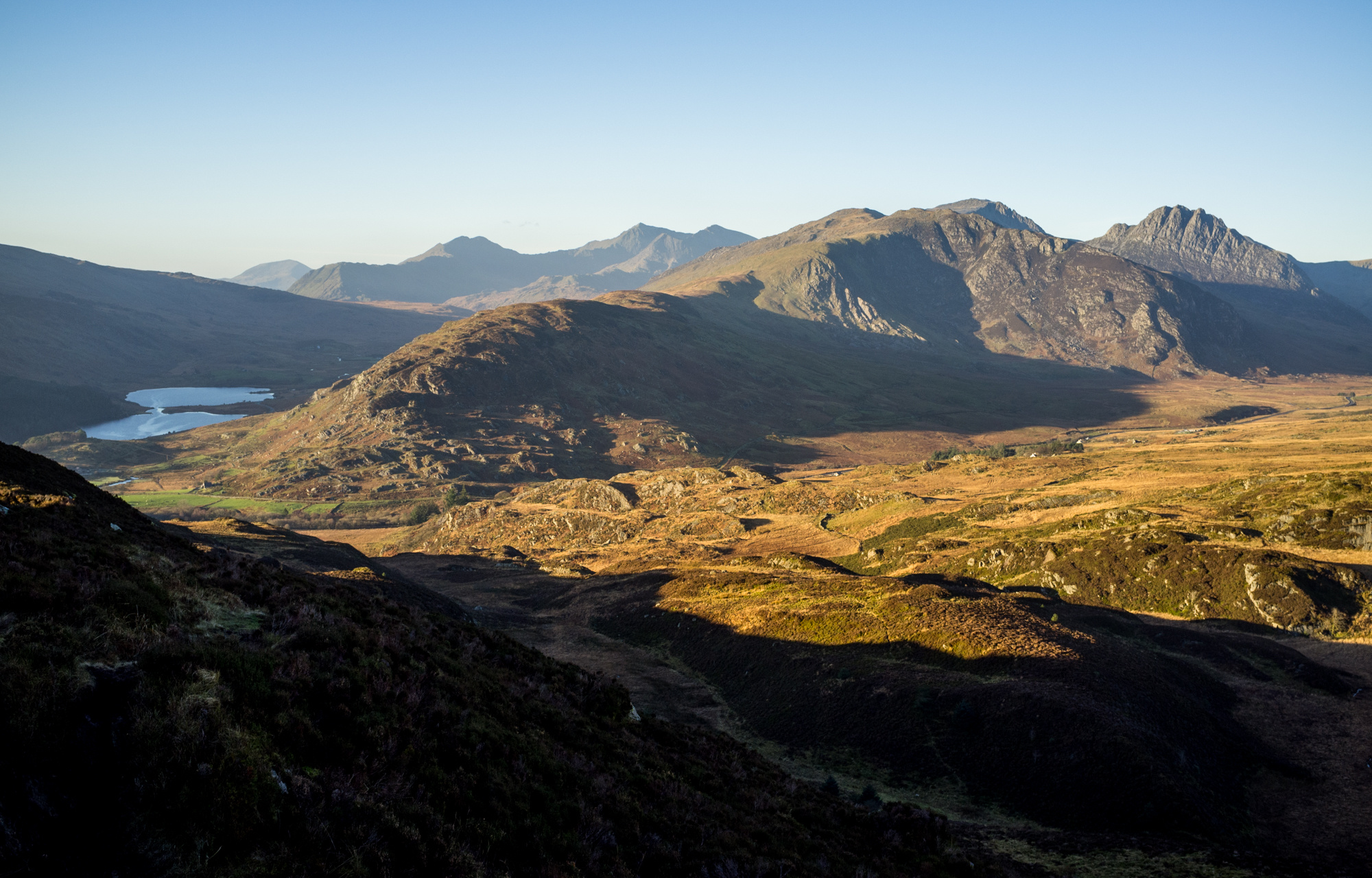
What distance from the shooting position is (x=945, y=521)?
78.7 meters

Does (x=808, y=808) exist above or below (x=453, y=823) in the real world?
below

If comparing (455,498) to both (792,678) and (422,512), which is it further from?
(792,678)

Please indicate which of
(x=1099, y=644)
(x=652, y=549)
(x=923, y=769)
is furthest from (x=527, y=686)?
(x=652, y=549)

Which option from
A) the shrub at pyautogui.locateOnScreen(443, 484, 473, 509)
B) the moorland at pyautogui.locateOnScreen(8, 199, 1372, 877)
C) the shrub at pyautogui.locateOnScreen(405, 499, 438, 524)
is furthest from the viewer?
the shrub at pyautogui.locateOnScreen(443, 484, 473, 509)

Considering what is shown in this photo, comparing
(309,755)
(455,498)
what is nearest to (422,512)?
(455,498)

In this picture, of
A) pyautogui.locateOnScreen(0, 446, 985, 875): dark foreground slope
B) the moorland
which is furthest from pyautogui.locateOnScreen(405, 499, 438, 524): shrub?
pyautogui.locateOnScreen(0, 446, 985, 875): dark foreground slope

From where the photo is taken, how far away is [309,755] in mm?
12438

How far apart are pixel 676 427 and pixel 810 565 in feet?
430

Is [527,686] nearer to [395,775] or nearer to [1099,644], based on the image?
[395,775]

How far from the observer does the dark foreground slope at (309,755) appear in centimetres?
974

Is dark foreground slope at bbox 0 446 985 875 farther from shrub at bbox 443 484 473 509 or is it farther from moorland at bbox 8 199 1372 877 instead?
shrub at bbox 443 484 473 509

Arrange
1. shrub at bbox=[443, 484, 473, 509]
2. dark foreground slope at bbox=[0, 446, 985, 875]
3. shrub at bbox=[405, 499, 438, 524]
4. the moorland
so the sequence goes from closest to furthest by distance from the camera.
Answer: dark foreground slope at bbox=[0, 446, 985, 875] < the moorland < shrub at bbox=[405, 499, 438, 524] < shrub at bbox=[443, 484, 473, 509]

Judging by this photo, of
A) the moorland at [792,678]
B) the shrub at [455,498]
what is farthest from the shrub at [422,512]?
the moorland at [792,678]

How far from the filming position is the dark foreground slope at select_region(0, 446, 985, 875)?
9742 mm
